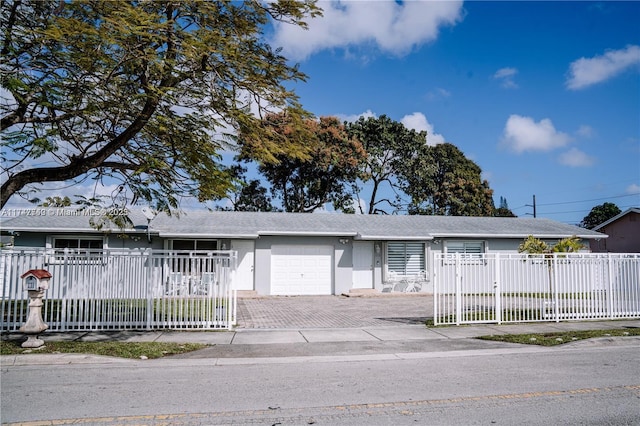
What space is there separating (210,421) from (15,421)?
219 centimetres

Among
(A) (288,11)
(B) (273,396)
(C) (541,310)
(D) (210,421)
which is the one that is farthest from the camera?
(C) (541,310)

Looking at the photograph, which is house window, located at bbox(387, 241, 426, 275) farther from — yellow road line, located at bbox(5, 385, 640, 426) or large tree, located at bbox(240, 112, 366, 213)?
yellow road line, located at bbox(5, 385, 640, 426)

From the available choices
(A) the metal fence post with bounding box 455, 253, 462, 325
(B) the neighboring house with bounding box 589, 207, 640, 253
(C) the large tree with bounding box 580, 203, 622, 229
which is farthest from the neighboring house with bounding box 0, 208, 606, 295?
(C) the large tree with bounding box 580, 203, 622, 229

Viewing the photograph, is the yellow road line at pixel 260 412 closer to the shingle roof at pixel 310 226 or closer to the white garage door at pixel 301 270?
the shingle roof at pixel 310 226

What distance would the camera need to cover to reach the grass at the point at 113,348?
9320mm

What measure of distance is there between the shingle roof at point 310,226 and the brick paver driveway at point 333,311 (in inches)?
114

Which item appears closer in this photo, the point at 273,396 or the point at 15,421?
the point at 15,421

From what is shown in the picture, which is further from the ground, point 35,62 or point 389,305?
point 35,62

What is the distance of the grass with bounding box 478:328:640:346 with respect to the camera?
10.9 meters

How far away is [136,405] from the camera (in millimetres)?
6133

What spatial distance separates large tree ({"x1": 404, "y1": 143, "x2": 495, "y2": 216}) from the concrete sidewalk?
24.8m

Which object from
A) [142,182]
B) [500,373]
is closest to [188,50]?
[142,182]

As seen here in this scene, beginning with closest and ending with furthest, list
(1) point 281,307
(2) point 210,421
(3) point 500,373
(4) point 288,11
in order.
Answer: (2) point 210,421 < (3) point 500,373 < (4) point 288,11 < (1) point 281,307

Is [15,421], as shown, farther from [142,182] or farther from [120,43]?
[142,182]
